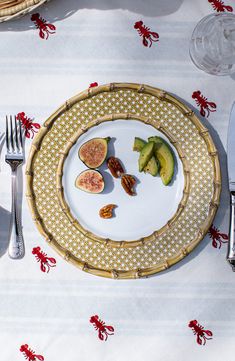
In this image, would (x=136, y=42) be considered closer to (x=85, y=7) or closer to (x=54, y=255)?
(x=85, y=7)

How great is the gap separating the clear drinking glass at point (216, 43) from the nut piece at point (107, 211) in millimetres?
350

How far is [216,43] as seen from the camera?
1.10 metres

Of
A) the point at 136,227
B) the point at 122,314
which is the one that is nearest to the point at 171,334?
the point at 122,314

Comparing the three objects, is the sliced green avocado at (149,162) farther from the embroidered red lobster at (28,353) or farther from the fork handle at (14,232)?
the embroidered red lobster at (28,353)

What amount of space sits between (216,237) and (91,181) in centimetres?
29

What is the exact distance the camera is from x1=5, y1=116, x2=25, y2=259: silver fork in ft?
3.75

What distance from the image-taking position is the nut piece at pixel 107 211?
114 centimetres

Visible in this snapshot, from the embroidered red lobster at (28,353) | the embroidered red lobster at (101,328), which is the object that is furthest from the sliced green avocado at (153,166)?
the embroidered red lobster at (28,353)

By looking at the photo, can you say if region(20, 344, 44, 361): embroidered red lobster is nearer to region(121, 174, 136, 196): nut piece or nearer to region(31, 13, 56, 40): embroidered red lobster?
region(121, 174, 136, 196): nut piece

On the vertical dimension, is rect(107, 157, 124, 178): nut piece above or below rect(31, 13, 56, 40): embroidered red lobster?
below

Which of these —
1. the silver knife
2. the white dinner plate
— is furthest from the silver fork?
the silver knife

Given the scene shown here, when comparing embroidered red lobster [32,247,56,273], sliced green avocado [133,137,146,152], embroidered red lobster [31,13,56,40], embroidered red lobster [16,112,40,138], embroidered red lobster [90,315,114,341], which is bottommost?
embroidered red lobster [90,315,114,341]

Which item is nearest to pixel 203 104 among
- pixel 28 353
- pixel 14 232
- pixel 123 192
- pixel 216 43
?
pixel 216 43

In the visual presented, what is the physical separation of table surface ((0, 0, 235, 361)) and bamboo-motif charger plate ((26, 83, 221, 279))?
3 cm
